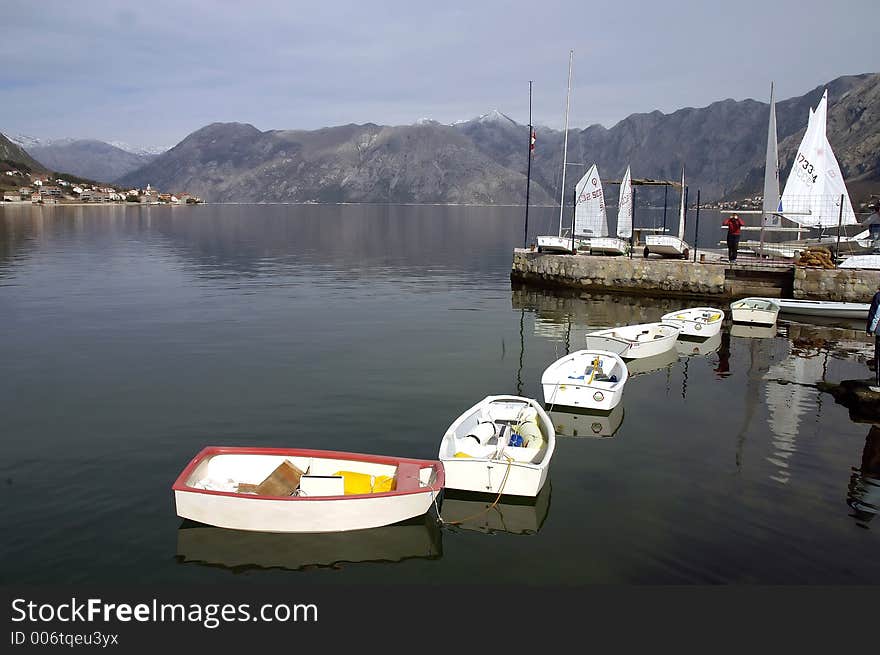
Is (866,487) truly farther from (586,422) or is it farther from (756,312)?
(756,312)

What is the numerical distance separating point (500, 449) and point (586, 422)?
224 inches

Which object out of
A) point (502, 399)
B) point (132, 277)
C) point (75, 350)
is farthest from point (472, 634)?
point (132, 277)

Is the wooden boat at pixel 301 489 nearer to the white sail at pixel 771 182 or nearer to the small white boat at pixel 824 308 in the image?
the small white boat at pixel 824 308

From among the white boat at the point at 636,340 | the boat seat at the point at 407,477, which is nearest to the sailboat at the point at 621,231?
the white boat at the point at 636,340

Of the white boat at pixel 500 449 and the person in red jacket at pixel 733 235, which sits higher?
the person in red jacket at pixel 733 235

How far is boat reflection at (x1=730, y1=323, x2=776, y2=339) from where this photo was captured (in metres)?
34.0

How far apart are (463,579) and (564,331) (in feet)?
83.6

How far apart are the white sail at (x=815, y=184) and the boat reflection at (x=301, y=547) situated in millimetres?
48500

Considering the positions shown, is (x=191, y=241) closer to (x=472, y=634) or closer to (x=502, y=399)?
(x=502, y=399)

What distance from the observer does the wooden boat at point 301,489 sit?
12.6 meters

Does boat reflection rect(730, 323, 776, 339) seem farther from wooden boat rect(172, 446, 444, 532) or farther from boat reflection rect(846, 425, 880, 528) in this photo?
wooden boat rect(172, 446, 444, 532)

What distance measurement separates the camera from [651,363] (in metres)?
27.4

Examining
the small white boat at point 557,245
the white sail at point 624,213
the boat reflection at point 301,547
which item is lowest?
the boat reflection at point 301,547

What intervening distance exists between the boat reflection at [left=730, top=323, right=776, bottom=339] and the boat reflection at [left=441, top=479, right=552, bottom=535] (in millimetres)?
24029
